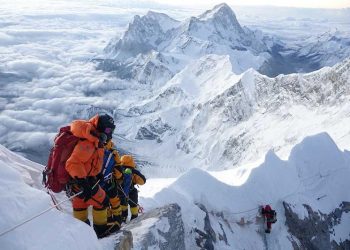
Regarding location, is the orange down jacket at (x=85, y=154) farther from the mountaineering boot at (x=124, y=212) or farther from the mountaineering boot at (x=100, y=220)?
the mountaineering boot at (x=124, y=212)

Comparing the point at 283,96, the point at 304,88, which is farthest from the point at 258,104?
the point at 304,88

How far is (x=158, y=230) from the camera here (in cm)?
1173

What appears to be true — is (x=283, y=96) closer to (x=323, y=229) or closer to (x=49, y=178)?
(x=323, y=229)

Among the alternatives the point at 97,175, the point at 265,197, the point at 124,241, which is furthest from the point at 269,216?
the point at 97,175

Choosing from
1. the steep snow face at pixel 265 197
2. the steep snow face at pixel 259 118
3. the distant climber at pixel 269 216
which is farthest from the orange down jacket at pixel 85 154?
the steep snow face at pixel 259 118

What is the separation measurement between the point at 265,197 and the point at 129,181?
9.10 metres

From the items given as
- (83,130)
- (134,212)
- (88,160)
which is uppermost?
(83,130)

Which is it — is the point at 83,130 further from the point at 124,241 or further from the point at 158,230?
the point at 158,230

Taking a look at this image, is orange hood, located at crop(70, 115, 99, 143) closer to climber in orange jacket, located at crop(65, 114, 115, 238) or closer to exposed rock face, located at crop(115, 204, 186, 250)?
climber in orange jacket, located at crop(65, 114, 115, 238)

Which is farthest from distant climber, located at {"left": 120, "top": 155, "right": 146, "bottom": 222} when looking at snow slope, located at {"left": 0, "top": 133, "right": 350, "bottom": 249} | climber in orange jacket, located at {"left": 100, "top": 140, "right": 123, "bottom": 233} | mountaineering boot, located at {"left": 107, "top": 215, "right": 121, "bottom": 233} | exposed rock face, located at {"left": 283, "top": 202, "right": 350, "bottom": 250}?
exposed rock face, located at {"left": 283, "top": 202, "right": 350, "bottom": 250}

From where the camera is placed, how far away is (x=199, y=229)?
1466 cm

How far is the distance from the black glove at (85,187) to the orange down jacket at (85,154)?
123 millimetres

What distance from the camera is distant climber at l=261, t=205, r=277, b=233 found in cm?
1805

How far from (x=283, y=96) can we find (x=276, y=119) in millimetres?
8166
